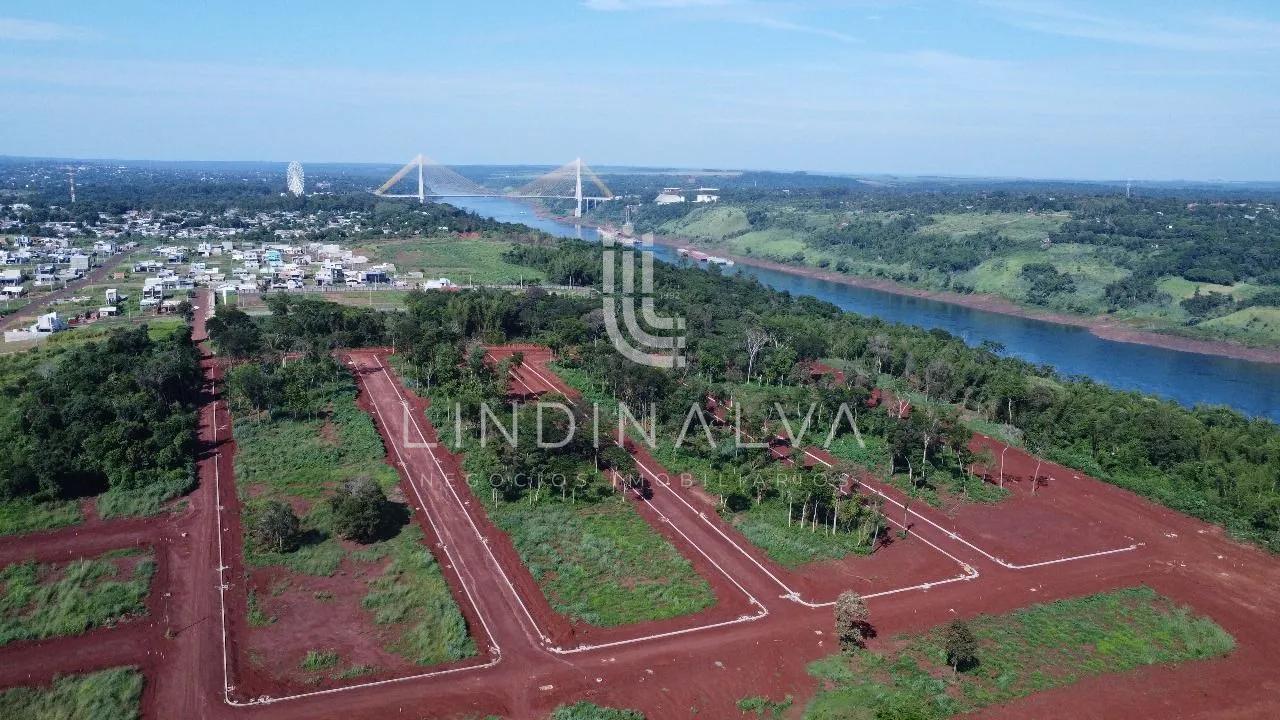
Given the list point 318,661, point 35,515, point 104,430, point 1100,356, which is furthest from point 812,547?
point 1100,356

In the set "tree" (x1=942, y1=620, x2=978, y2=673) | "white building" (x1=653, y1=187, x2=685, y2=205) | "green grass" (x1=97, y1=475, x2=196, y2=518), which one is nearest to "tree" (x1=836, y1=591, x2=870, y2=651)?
"tree" (x1=942, y1=620, x2=978, y2=673)

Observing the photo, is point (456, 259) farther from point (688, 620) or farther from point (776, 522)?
point (688, 620)

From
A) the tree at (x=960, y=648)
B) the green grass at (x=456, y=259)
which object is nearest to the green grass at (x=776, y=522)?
the tree at (x=960, y=648)

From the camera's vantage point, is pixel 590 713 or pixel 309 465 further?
pixel 309 465

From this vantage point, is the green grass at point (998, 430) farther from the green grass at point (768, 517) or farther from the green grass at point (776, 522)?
the green grass at point (776, 522)

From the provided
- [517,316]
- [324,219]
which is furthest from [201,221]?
[517,316]

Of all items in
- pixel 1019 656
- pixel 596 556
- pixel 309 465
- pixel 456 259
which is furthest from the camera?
pixel 456 259

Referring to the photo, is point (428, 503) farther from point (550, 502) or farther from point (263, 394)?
point (263, 394)
